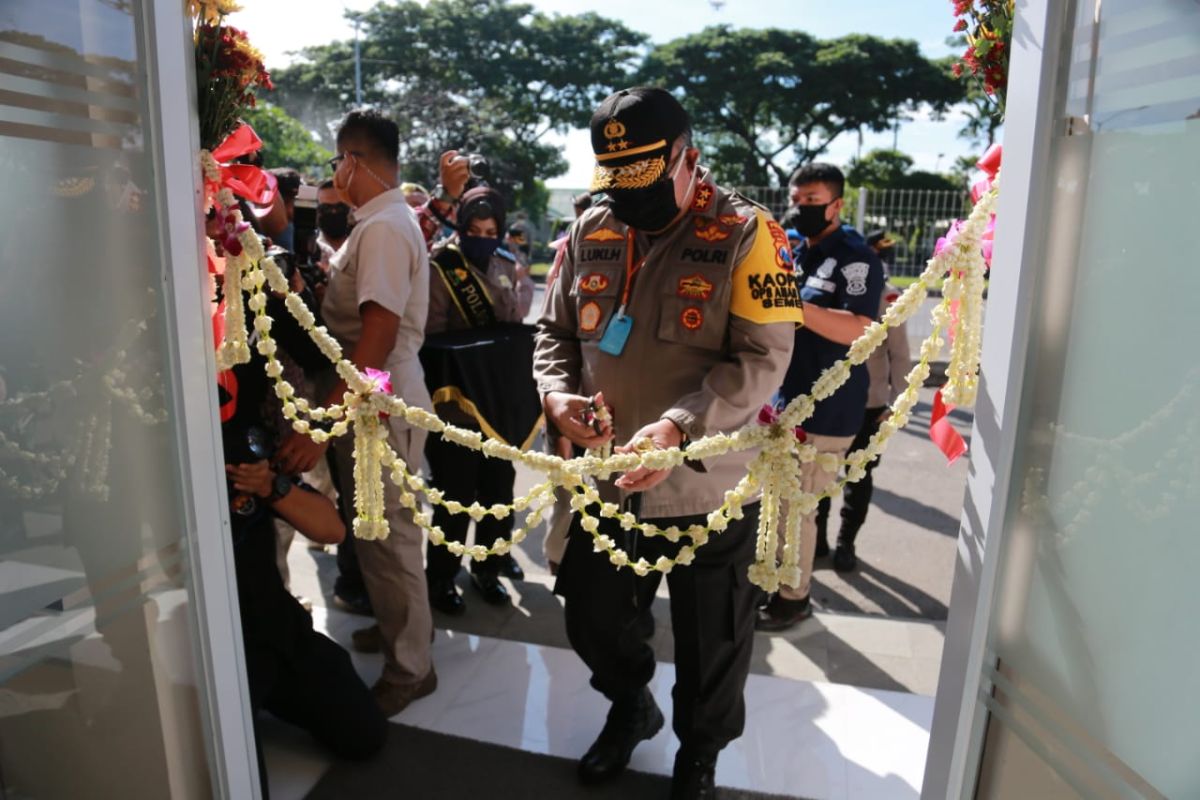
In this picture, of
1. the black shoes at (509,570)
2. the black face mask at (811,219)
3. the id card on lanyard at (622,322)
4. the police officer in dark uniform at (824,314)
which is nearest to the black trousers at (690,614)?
the id card on lanyard at (622,322)

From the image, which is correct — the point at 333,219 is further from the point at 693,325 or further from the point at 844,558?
the point at 844,558

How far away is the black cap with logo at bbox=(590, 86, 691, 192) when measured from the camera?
1942 millimetres

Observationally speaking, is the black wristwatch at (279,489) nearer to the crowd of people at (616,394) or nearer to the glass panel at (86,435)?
the crowd of people at (616,394)

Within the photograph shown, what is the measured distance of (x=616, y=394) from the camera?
217 cm

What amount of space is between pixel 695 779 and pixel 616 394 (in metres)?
1.12

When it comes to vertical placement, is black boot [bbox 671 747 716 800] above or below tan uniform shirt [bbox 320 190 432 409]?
below

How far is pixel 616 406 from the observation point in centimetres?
217

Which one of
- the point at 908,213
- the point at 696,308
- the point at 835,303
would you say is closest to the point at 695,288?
the point at 696,308

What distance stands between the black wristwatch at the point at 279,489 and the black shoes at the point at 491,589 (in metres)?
1.51

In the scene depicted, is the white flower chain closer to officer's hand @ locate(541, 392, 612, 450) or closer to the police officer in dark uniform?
officer's hand @ locate(541, 392, 612, 450)

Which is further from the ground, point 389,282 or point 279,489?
point 389,282

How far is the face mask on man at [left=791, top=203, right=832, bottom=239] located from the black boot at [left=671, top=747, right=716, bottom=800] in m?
2.02

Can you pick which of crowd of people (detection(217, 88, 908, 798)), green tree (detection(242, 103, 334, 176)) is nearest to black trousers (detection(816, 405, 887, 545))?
crowd of people (detection(217, 88, 908, 798))

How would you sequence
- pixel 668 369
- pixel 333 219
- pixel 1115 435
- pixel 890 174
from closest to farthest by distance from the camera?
pixel 1115 435, pixel 668 369, pixel 333 219, pixel 890 174
